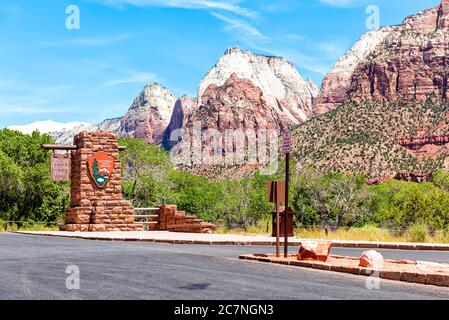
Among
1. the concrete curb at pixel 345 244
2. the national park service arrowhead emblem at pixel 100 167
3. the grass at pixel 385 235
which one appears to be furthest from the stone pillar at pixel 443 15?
the concrete curb at pixel 345 244

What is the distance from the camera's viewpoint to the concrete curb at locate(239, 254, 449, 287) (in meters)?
11.9

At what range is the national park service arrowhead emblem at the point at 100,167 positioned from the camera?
107ft

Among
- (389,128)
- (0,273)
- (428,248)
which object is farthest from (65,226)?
(389,128)

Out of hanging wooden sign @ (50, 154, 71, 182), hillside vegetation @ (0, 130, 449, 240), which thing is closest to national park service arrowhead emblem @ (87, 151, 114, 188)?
hanging wooden sign @ (50, 154, 71, 182)

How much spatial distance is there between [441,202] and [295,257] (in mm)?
22625

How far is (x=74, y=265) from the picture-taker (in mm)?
13703

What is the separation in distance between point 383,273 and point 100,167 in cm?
2203

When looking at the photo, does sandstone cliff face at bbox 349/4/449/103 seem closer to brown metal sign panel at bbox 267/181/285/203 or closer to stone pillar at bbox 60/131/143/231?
stone pillar at bbox 60/131/143/231

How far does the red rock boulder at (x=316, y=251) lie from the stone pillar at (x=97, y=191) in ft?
60.2

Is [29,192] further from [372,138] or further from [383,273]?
[372,138]

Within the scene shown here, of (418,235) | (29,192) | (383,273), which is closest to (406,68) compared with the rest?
(29,192)

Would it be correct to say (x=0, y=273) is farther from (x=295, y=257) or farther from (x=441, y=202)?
(x=441, y=202)

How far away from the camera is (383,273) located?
13.0m

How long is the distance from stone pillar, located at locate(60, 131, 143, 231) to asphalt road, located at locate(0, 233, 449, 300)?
16.4m
